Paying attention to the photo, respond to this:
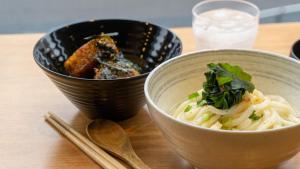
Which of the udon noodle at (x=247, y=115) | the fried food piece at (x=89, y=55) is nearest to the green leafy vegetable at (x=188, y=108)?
the udon noodle at (x=247, y=115)

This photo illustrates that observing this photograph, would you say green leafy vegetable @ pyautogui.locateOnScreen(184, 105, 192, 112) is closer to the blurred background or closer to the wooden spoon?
the wooden spoon

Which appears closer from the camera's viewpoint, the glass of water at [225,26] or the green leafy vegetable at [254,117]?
the green leafy vegetable at [254,117]

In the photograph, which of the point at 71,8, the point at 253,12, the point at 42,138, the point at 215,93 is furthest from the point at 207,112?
the point at 71,8

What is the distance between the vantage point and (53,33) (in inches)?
40.3

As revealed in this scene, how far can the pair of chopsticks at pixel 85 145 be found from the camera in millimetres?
781

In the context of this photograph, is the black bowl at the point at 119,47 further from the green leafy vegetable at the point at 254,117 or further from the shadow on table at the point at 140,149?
the green leafy vegetable at the point at 254,117

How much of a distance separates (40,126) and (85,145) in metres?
0.13

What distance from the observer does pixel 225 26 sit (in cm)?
115

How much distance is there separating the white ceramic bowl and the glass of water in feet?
0.97

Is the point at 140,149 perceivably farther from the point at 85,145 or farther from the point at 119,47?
the point at 119,47

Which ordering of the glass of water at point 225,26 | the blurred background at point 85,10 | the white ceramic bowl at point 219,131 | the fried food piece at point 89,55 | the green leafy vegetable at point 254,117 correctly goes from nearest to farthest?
the white ceramic bowl at point 219,131 < the green leafy vegetable at point 254,117 < the fried food piece at point 89,55 < the glass of water at point 225,26 < the blurred background at point 85,10

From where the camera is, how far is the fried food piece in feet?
3.10

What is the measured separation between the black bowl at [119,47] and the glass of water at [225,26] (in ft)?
0.55

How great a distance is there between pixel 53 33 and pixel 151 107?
41cm
